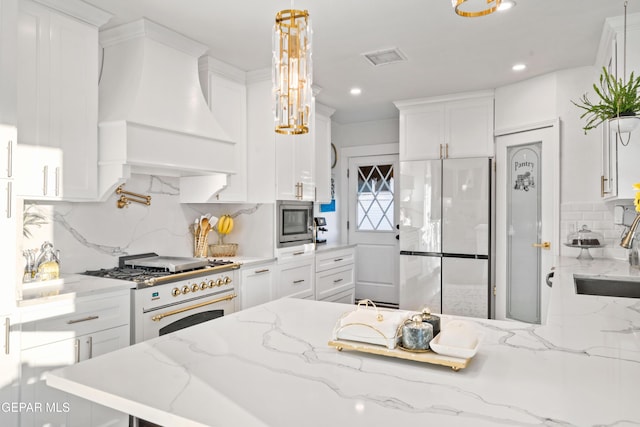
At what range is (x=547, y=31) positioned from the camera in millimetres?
2939

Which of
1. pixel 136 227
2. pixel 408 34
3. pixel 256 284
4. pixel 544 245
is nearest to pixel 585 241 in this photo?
pixel 544 245

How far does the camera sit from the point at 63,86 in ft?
7.89

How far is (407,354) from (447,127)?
3771 millimetres

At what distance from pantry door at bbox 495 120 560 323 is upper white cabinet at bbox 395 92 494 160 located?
21cm

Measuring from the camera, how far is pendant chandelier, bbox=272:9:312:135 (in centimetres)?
141

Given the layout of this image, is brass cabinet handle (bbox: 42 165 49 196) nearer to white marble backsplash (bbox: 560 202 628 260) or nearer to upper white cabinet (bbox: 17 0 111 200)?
upper white cabinet (bbox: 17 0 111 200)

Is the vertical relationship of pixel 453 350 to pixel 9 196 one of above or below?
below

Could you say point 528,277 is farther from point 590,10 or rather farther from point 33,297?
point 33,297

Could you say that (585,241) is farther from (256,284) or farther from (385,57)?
(256,284)

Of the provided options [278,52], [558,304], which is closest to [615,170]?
[558,304]

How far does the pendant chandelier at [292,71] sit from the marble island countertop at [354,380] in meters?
0.73

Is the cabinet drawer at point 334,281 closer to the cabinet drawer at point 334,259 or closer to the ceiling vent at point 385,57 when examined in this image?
the cabinet drawer at point 334,259

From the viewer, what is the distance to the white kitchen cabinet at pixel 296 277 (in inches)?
150

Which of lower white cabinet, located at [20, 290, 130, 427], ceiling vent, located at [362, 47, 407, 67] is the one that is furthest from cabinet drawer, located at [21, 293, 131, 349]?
ceiling vent, located at [362, 47, 407, 67]
